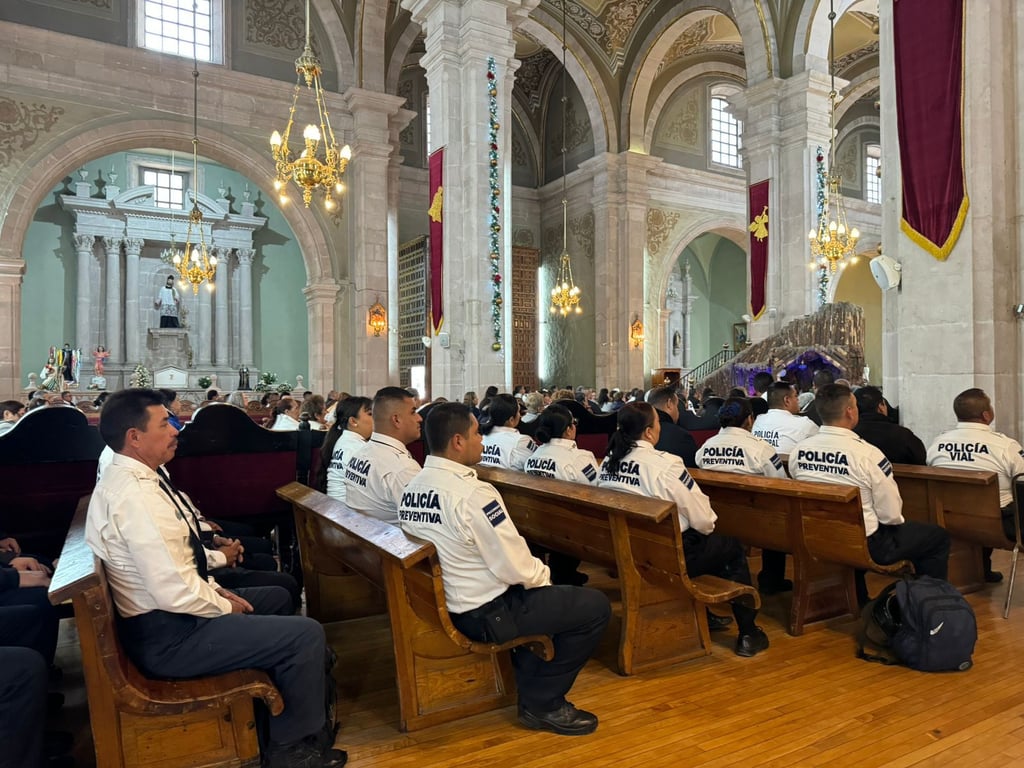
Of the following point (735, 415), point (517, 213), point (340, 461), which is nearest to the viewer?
point (340, 461)

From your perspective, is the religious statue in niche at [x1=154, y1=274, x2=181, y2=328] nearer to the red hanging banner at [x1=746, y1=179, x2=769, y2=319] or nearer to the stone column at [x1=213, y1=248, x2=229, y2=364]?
the stone column at [x1=213, y1=248, x2=229, y2=364]

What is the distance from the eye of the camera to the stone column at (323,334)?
47.5 ft

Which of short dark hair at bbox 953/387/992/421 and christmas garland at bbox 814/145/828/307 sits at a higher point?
christmas garland at bbox 814/145/828/307

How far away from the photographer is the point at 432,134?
10.8 m

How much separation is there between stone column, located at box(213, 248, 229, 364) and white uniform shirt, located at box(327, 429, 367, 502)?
15727 mm

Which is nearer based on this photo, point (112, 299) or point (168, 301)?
point (112, 299)

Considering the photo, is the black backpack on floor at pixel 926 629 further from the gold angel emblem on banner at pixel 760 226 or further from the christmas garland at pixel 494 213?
the gold angel emblem on banner at pixel 760 226

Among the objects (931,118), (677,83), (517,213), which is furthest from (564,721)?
(677,83)

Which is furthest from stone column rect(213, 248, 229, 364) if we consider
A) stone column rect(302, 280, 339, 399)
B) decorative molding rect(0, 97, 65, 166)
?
decorative molding rect(0, 97, 65, 166)

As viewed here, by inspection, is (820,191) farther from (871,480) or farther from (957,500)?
(871,480)

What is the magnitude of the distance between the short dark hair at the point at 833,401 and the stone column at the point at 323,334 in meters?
12.0

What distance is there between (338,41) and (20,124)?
232 inches

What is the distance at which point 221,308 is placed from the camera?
18844 mm

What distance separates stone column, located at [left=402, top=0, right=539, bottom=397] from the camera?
33.8 ft
